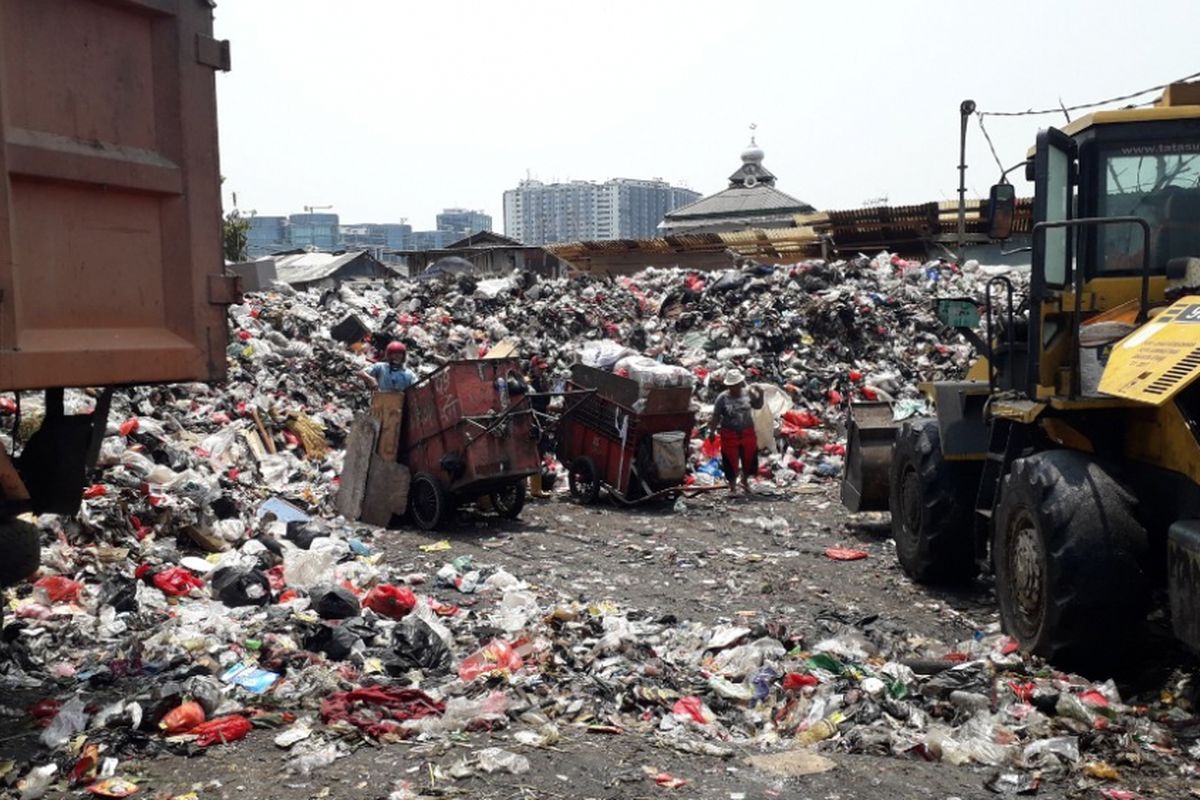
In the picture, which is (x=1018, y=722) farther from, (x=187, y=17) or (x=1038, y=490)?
(x=187, y=17)

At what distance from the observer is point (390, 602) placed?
249 inches

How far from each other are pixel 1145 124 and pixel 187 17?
4.31 m

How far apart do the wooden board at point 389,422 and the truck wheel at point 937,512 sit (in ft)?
14.9

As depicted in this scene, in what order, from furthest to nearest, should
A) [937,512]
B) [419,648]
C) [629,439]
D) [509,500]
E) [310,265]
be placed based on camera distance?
[310,265] < [629,439] < [509,500] < [937,512] < [419,648]

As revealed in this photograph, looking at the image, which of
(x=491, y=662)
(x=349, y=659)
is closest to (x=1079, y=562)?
(x=491, y=662)

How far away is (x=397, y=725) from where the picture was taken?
4.45 m

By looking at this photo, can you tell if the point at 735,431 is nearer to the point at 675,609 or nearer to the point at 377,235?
the point at 675,609

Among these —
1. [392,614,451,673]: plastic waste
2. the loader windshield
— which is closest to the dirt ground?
[392,614,451,673]: plastic waste

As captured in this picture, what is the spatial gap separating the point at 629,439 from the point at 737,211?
26.7 meters

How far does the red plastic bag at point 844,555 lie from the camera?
8422mm

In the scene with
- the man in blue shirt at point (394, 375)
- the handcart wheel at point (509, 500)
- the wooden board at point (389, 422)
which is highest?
the man in blue shirt at point (394, 375)

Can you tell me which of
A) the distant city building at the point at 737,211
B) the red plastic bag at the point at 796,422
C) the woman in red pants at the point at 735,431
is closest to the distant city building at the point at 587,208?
the distant city building at the point at 737,211

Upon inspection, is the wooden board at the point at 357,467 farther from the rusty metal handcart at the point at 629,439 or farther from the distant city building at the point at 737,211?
the distant city building at the point at 737,211

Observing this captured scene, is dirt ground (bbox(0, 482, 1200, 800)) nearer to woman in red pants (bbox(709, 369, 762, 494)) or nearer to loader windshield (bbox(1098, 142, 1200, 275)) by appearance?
woman in red pants (bbox(709, 369, 762, 494))
